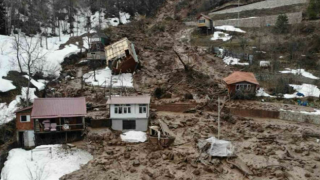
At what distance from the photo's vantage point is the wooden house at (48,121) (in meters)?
25.8

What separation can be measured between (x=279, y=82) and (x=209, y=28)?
22.2m

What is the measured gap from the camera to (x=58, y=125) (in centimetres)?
2623

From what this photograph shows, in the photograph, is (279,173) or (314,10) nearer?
(279,173)

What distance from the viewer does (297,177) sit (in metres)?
22.2

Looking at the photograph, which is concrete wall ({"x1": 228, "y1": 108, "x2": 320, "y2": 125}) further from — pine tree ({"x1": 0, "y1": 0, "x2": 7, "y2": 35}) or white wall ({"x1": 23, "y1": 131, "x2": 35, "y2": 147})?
pine tree ({"x1": 0, "y1": 0, "x2": 7, "y2": 35})

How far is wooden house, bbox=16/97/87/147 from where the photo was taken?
25.8 metres

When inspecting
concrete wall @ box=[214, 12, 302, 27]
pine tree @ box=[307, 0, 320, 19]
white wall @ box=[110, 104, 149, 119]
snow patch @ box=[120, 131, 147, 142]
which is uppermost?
pine tree @ box=[307, 0, 320, 19]

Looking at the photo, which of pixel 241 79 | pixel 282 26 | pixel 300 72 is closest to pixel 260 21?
pixel 282 26

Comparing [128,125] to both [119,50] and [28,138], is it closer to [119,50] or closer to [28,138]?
[28,138]

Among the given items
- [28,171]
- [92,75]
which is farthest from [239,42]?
[28,171]

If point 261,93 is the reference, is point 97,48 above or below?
above

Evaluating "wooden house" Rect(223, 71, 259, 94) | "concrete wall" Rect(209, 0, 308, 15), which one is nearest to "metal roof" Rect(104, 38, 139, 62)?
"wooden house" Rect(223, 71, 259, 94)

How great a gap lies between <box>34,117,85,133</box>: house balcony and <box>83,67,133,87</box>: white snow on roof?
12.9m

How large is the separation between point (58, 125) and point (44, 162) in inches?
155
